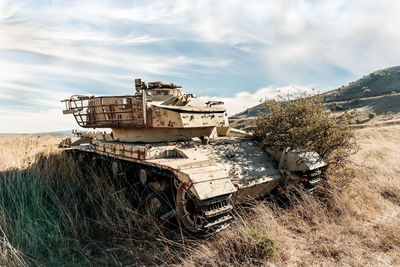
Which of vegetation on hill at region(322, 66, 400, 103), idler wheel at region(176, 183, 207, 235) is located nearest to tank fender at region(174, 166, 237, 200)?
idler wheel at region(176, 183, 207, 235)

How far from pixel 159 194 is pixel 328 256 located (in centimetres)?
292

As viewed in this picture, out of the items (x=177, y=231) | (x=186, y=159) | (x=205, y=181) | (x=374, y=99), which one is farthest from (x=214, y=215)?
(x=374, y=99)

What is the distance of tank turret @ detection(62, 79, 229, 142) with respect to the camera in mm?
5656

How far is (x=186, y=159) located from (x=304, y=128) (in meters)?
2.92

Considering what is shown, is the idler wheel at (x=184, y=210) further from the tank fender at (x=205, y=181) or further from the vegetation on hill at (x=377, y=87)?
the vegetation on hill at (x=377, y=87)

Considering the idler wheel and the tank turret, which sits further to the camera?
the tank turret

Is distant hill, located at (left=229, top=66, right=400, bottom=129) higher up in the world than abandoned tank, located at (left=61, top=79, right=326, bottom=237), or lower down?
higher up

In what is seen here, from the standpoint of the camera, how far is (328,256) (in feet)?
13.0

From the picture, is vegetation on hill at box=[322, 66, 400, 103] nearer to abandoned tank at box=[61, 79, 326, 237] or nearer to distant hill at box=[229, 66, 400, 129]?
distant hill at box=[229, 66, 400, 129]

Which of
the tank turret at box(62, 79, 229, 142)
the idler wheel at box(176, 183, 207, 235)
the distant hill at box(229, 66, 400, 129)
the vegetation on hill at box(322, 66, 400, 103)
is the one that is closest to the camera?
the idler wheel at box(176, 183, 207, 235)

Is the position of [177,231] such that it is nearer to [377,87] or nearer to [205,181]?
[205,181]

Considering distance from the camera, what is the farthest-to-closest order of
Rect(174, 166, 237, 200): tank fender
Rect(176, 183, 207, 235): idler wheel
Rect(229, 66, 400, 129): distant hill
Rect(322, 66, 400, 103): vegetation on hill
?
Rect(322, 66, 400, 103): vegetation on hill
Rect(229, 66, 400, 129): distant hill
Rect(176, 183, 207, 235): idler wheel
Rect(174, 166, 237, 200): tank fender

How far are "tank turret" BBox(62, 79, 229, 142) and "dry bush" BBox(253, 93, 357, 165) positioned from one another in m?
1.16

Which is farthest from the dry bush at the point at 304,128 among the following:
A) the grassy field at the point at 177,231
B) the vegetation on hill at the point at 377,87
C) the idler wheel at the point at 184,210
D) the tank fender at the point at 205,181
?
the vegetation on hill at the point at 377,87
